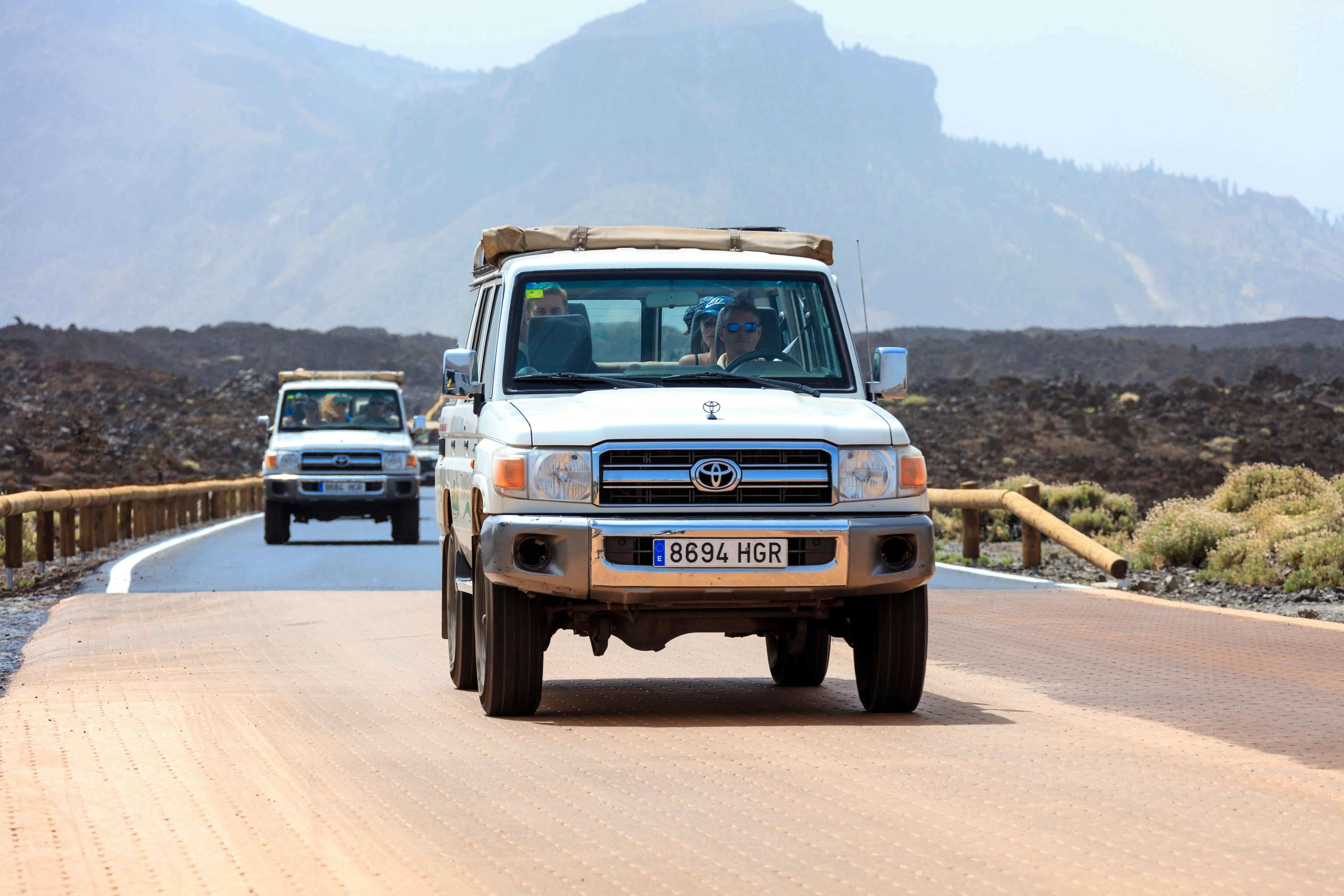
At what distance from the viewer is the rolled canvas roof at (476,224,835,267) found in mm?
9609

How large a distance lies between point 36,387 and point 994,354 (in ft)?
252

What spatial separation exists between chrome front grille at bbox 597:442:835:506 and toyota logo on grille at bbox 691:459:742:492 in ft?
0.05

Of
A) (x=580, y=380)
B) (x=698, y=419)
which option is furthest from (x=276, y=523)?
(x=698, y=419)

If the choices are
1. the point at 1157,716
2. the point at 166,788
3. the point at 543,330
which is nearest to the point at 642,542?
the point at 543,330

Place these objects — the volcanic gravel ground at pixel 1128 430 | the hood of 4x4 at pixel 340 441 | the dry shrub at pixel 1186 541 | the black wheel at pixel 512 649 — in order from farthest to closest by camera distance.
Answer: the volcanic gravel ground at pixel 1128 430 → the hood of 4x4 at pixel 340 441 → the dry shrub at pixel 1186 541 → the black wheel at pixel 512 649

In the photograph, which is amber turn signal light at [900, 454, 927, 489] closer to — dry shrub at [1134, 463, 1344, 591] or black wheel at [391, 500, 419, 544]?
dry shrub at [1134, 463, 1344, 591]

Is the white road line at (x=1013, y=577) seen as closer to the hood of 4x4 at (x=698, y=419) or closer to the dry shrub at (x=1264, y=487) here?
the dry shrub at (x=1264, y=487)

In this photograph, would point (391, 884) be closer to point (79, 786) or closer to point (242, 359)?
point (79, 786)

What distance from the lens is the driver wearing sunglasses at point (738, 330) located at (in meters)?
9.10

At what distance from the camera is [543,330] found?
355 inches

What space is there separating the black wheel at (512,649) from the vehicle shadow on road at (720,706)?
15 cm

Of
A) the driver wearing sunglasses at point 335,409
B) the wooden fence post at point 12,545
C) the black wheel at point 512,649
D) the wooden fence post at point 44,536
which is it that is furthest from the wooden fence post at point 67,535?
the black wheel at point 512,649

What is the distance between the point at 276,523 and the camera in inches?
1001

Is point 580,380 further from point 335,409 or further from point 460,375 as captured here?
point 335,409
